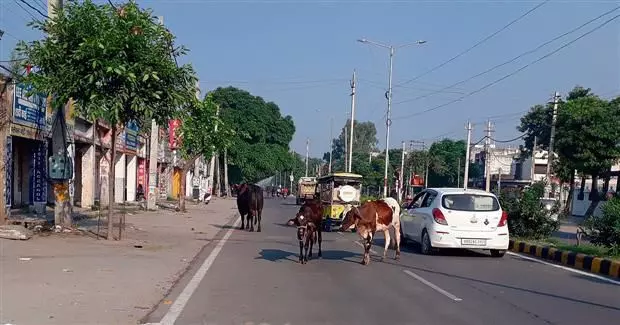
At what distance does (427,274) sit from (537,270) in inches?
121

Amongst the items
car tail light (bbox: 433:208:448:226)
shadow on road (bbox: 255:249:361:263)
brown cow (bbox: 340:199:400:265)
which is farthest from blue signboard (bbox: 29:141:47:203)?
car tail light (bbox: 433:208:448:226)

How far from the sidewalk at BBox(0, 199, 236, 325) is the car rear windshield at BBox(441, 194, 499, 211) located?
6331 millimetres

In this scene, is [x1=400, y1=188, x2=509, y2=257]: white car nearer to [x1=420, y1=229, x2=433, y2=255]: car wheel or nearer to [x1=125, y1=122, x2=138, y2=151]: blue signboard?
[x1=420, y1=229, x2=433, y2=255]: car wheel

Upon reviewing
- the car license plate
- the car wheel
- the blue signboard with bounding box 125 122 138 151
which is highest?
the blue signboard with bounding box 125 122 138 151

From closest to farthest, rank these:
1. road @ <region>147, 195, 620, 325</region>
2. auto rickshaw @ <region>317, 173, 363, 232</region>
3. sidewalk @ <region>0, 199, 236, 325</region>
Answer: sidewalk @ <region>0, 199, 236, 325</region>
road @ <region>147, 195, 620, 325</region>
auto rickshaw @ <region>317, 173, 363, 232</region>

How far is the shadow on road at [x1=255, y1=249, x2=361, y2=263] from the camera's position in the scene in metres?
14.7

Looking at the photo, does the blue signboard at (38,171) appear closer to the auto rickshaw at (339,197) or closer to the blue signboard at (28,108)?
the blue signboard at (28,108)

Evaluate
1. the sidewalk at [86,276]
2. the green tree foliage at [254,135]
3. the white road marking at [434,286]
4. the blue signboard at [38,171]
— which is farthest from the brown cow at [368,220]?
the green tree foliage at [254,135]

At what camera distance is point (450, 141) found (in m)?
92.1

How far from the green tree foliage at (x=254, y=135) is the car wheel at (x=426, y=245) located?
5297cm

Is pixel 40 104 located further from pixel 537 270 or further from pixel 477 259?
pixel 537 270

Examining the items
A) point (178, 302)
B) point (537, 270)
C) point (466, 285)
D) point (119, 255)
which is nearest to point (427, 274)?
point (466, 285)

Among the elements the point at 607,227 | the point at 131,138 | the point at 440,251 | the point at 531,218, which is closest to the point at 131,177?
the point at 131,138

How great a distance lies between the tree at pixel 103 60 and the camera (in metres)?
14.2
